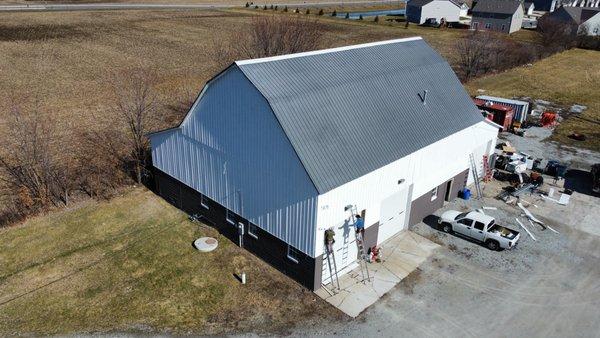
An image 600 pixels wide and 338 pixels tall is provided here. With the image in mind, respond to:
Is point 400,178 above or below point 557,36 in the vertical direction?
below

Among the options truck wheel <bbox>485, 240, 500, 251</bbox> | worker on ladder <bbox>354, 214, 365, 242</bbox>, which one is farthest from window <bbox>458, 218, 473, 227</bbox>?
worker on ladder <bbox>354, 214, 365, 242</bbox>

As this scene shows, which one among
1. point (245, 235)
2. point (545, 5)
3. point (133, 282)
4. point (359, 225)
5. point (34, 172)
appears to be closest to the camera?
point (359, 225)

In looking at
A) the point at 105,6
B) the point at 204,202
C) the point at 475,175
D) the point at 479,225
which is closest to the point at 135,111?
the point at 204,202

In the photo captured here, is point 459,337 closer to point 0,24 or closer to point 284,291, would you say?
point 284,291

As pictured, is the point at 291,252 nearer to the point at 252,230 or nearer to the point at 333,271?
the point at 333,271

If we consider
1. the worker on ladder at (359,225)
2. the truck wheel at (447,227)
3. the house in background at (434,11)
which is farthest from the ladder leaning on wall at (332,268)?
the house in background at (434,11)

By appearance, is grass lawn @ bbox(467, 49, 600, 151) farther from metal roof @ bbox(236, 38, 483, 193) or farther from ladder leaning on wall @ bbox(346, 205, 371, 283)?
ladder leaning on wall @ bbox(346, 205, 371, 283)
